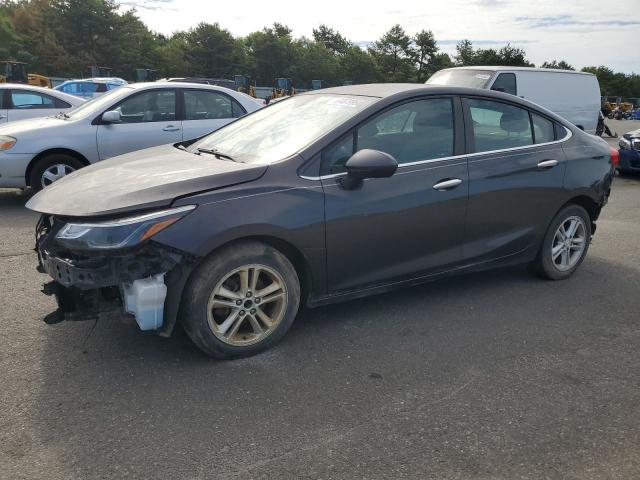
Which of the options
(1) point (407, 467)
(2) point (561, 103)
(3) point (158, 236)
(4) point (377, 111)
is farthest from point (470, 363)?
(2) point (561, 103)

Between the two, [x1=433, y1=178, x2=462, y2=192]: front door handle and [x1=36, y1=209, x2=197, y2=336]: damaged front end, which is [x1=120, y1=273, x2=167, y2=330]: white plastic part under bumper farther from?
[x1=433, y1=178, x2=462, y2=192]: front door handle

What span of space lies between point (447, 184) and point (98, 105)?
557 centimetres

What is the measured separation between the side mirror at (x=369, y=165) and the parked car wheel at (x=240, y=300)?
68 centimetres

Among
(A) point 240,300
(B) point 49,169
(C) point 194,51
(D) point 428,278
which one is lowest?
(D) point 428,278

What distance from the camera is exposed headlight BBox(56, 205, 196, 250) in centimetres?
293

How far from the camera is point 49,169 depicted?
7.23 m

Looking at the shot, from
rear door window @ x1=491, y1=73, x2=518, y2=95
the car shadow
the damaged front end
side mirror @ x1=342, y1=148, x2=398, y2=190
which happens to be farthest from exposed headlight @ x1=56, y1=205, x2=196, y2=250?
rear door window @ x1=491, y1=73, x2=518, y2=95

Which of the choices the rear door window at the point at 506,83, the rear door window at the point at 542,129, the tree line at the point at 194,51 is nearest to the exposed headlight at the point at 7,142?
the rear door window at the point at 542,129

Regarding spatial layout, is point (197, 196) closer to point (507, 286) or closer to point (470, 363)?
point (470, 363)

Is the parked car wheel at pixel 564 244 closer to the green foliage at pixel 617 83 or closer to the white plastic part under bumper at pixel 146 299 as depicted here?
the white plastic part under bumper at pixel 146 299

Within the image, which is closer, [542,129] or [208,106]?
[542,129]

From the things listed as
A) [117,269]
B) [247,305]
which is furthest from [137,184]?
[247,305]

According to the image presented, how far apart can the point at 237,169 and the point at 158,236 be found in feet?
2.26

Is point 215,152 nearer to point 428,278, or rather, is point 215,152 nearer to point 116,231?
point 116,231
